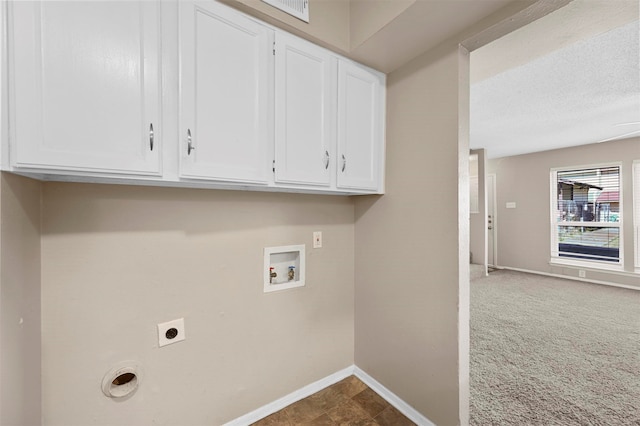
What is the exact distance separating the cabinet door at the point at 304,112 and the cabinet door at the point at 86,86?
561mm

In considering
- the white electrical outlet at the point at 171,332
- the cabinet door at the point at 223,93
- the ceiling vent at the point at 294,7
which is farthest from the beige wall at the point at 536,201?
the white electrical outlet at the point at 171,332

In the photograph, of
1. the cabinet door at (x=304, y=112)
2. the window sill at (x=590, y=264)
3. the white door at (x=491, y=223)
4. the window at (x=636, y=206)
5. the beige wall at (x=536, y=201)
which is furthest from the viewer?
the white door at (x=491, y=223)

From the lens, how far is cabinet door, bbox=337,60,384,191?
1600 mm

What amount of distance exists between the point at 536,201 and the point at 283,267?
585 cm

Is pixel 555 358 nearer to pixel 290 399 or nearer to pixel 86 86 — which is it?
pixel 290 399

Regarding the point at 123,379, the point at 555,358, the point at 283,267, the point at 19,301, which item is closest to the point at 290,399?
the point at 283,267

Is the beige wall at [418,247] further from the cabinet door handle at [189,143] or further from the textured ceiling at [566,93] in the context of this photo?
the cabinet door handle at [189,143]

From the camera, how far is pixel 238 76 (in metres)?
1.24

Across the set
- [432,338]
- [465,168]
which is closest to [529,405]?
[432,338]

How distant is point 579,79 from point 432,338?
275cm

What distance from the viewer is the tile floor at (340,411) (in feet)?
5.26

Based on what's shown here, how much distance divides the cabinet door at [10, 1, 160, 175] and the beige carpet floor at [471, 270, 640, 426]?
242 centimetres

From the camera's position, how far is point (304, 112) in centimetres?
146

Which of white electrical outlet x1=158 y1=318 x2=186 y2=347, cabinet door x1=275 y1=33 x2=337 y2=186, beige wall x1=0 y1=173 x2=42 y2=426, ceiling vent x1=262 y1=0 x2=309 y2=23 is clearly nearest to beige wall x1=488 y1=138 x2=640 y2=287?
cabinet door x1=275 y1=33 x2=337 y2=186
